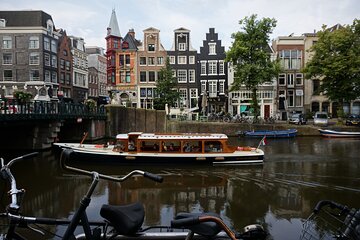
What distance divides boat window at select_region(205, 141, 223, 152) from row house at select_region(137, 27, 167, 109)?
89.1 feet

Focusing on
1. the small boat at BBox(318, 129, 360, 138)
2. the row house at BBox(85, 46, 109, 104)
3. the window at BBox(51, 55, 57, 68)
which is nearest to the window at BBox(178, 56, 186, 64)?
the window at BBox(51, 55, 57, 68)

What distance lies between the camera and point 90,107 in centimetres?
3178

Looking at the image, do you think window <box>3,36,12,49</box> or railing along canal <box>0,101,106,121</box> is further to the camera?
window <box>3,36,12,49</box>

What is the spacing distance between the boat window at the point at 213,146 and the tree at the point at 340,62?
23.8 meters

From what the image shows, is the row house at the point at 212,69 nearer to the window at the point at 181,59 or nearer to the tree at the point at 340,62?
the window at the point at 181,59

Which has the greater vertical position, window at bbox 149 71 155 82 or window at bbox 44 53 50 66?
window at bbox 44 53 50 66

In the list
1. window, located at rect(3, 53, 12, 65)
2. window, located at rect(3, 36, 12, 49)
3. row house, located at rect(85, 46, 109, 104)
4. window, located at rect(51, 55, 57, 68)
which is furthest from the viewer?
row house, located at rect(85, 46, 109, 104)

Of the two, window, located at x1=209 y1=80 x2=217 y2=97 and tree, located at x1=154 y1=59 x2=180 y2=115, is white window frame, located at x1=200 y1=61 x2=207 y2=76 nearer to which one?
window, located at x1=209 y1=80 x2=217 y2=97

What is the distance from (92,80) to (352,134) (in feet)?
150

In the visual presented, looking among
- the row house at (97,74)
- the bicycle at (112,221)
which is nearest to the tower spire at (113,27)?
the row house at (97,74)

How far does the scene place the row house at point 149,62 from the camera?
147ft

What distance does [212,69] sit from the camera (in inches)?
1806

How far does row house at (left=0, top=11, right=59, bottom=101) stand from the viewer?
142 ft

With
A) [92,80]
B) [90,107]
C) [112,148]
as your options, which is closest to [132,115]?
[90,107]
